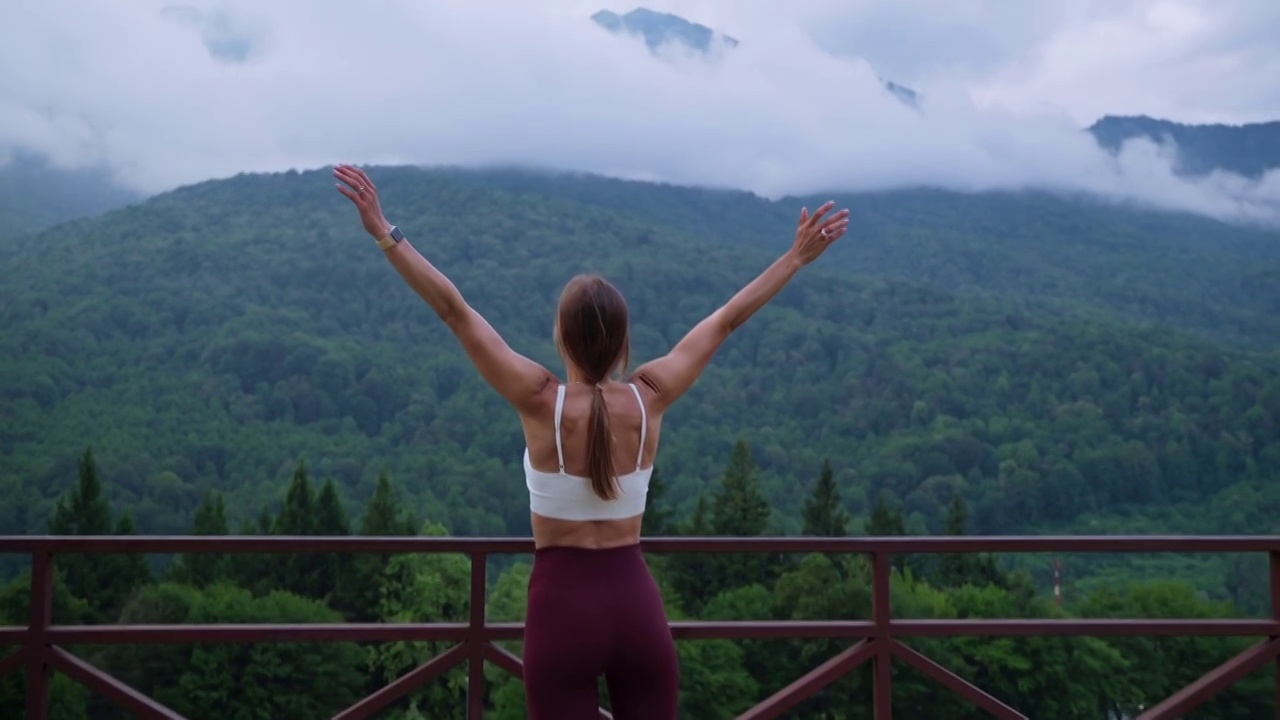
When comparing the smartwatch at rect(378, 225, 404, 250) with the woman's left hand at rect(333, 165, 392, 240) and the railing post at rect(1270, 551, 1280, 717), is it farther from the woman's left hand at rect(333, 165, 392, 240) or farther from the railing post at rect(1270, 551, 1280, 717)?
the railing post at rect(1270, 551, 1280, 717)

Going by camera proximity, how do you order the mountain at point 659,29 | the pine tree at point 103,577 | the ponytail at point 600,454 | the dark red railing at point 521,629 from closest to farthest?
the ponytail at point 600,454
the dark red railing at point 521,629
the pine tree at point 103,577
the mountain at point 659,29

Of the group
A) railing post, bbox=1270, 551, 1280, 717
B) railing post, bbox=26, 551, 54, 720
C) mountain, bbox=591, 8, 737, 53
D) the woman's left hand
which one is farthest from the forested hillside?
mountain, bbox=591, 8, 737, 53

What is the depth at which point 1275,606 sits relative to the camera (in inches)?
110

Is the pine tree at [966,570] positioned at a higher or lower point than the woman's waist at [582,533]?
lower

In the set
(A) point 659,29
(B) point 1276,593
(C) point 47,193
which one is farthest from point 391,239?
(A) point 659,29

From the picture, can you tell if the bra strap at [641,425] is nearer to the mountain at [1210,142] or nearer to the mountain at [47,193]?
the mountain at [47,193]

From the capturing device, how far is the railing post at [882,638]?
8.85 feet

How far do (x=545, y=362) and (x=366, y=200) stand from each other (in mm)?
41531

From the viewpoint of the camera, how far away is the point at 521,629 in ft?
8.39

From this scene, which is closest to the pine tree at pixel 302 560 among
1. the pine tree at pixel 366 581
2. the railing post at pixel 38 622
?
the pine tree at pixel 366 581

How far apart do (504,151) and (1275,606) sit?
297 ft

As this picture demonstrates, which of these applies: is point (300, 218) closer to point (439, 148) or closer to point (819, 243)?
point (439, 148)

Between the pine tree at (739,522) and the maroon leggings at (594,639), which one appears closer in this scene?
the maroon leggings at (594,639)

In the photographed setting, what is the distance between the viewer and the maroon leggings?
5.26ft
